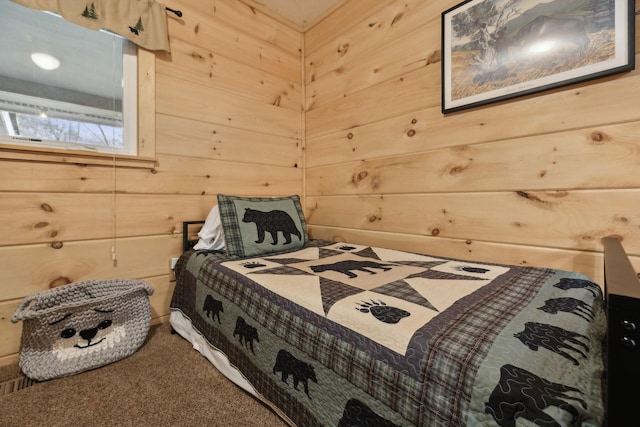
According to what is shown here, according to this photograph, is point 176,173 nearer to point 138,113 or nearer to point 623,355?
point 138,113

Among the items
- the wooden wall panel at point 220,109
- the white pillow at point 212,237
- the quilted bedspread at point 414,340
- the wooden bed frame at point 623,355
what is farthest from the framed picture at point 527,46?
the white pillow at point 212,237

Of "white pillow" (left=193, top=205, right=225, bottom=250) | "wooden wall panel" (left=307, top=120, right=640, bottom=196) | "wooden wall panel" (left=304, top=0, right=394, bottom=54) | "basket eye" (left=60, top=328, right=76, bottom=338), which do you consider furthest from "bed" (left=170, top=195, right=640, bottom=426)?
"wooden wall panel" (left=304, top=0, right=394, bottom=54)

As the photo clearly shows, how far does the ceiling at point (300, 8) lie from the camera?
223cm

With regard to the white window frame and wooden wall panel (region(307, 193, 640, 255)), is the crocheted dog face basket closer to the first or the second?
the white window frame

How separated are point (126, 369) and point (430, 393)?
1.42m

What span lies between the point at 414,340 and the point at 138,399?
45.6 inches

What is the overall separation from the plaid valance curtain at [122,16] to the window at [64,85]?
3.8 inches

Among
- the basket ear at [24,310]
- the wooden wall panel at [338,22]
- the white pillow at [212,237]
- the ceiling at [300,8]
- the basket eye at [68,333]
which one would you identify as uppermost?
the ceiling at [300,8]

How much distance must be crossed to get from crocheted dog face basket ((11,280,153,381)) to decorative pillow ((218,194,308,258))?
53 cm

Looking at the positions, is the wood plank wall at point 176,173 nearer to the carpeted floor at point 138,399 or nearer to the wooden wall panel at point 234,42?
the wooden wall panel at point 234,42

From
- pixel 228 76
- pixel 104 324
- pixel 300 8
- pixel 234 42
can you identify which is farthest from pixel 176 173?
pixel 300 8

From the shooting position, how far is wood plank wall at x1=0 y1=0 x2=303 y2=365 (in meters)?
1.42

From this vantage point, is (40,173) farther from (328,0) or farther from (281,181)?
(328,0)

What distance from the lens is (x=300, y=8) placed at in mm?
2309
